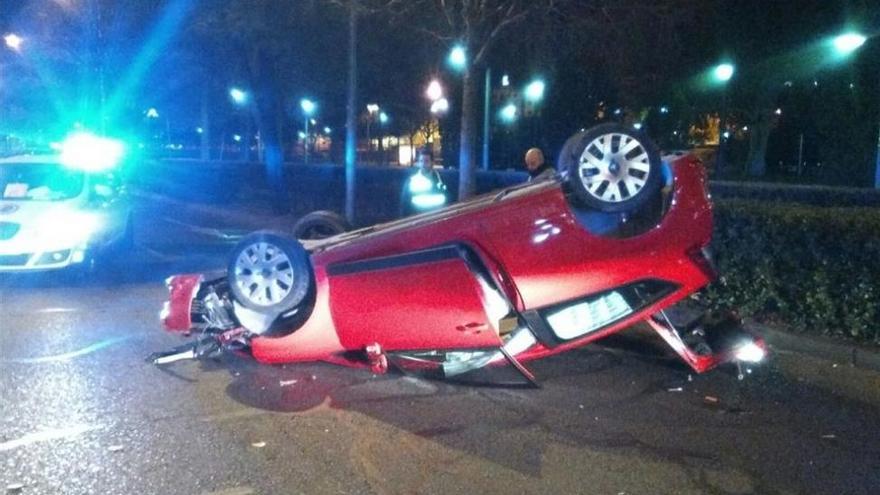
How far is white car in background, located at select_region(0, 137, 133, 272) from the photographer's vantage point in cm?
1118

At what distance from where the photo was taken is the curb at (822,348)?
25.3ft

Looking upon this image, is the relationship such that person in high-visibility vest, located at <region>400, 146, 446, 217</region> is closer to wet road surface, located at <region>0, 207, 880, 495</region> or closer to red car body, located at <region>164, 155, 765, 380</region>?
wet road surface, located at <region>0, 207, 880, 495</region>

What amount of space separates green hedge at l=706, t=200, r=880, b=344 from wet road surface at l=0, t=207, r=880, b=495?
55 centimetres

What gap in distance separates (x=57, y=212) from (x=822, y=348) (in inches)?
336

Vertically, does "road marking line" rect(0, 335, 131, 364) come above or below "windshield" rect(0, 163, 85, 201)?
below

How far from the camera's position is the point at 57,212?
37.9ft

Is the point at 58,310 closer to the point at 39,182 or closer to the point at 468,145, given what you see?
the point at 39,182

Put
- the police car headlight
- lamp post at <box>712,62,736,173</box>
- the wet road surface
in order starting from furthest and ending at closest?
lamp post at <box>712,62,736,173</box>
the police car headlight
the wet road surface

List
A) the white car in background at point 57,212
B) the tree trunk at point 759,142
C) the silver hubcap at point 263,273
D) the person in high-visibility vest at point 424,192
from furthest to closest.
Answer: the tree trunk at point 759,142, the person in high-visibility vest at point 424,192, the white car in background at point 57,212, the silver hubcap at point 263,273

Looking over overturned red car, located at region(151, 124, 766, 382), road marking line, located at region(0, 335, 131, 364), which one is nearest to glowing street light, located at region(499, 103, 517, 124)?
road marking line, located at region(0, 335, 131, 364)

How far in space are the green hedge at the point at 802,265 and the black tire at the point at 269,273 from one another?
14.6 ft

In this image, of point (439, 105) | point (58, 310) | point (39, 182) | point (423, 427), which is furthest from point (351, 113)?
point (423, 427)

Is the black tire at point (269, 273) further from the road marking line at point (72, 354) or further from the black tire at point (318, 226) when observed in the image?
the black tire at point (318, 226)

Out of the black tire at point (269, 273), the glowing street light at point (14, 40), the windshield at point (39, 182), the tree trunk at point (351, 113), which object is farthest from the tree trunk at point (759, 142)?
the black tire at point (269, 273)
